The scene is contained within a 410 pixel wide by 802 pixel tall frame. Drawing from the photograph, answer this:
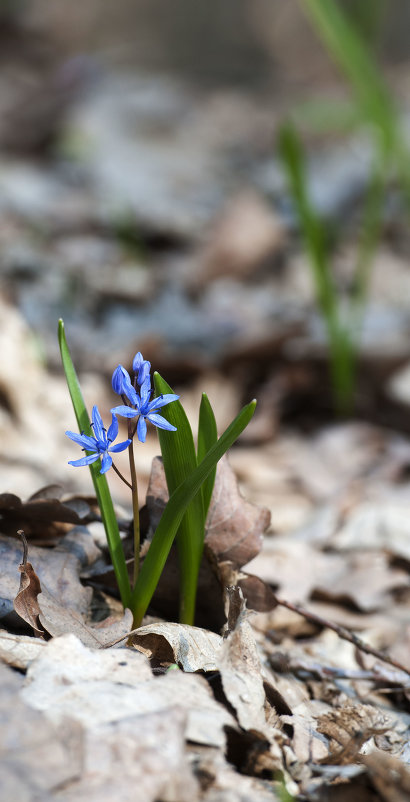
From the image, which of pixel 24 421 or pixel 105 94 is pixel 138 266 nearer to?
pixel 24 421

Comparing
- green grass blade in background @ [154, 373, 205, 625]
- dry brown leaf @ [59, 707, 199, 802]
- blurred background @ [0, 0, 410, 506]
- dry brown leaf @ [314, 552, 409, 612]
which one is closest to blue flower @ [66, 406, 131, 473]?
green grass blade in background @ [154, 373, 205, 625]

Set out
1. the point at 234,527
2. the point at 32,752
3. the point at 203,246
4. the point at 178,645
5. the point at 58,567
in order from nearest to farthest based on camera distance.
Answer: the point at 32,752 → the point at 178,645 → the point at 58,567 → the point at 234,527 → the point at 203,246

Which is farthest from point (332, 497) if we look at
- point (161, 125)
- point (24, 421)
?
point (161, 125)

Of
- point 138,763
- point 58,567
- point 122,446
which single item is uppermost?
point 122,446

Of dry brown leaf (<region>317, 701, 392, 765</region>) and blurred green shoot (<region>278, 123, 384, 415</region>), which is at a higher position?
blurred green shoot (<region>278, 123, 384, 415</region>)

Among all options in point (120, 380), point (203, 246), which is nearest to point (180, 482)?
point (120, 380)

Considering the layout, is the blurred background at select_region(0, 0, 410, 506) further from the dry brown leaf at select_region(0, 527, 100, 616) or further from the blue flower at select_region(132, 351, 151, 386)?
the blue flower at select_region(132, 351, 151, 386)

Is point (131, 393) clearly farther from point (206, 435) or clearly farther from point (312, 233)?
point (312, 233)
